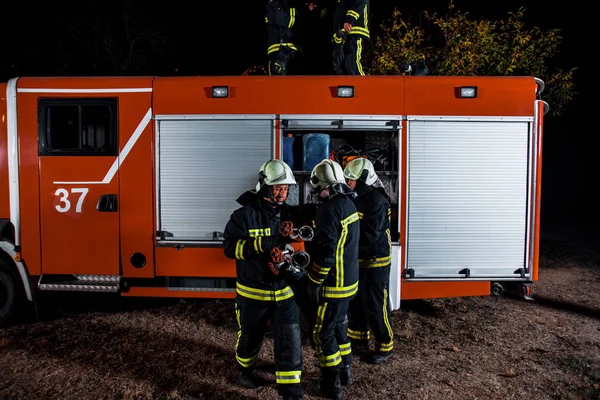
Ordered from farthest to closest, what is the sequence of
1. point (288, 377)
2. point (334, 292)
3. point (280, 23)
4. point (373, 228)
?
point (280, 23) → point (373, 228) → point (334, 292) → point (288, 377)

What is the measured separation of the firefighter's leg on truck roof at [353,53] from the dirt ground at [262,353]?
319 cm

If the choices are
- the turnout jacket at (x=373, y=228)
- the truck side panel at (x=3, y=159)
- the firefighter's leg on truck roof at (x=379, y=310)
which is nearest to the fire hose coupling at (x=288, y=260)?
the turnout jacket at (x=373, y=228)

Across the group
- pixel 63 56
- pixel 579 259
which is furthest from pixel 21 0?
pixel 579 259

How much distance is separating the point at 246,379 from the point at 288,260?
48.1 inches

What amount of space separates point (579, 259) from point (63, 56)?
41.2 ft

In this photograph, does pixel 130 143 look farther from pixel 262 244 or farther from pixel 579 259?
pixel 579 259

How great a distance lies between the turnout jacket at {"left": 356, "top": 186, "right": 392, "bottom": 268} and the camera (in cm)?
416

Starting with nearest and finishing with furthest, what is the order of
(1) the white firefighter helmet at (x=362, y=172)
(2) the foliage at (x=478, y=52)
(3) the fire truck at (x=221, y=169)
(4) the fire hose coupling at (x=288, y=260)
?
(4) the fire hose coupling at (x=288, y=260), (1) the white firefighter helmet at (x=362, y=172), (3) the fire truck at (x=221, y=169), (2) the foliage at (x=478, y=52)

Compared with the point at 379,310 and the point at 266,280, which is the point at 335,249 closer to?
the point at 266,280

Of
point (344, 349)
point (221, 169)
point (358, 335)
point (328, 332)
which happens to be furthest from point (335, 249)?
point (221, 169)

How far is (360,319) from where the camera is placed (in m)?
4.46

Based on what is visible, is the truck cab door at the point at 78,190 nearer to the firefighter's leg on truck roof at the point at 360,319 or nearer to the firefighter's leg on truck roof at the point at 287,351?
the firefighter's leg on truck roof at the point at 287,351

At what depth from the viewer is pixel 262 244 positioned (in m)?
3.26

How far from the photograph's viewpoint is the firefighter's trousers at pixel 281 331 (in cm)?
335
